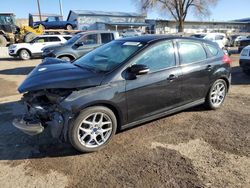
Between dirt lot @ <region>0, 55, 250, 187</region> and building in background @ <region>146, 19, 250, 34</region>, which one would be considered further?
building in background @ <region>146, 19, 250, 34</region>

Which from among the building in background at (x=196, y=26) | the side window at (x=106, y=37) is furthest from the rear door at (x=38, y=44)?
the building in background at (x=196, y=26)

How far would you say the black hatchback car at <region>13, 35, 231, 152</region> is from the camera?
3.64 meters

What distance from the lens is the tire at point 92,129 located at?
11.9 ft

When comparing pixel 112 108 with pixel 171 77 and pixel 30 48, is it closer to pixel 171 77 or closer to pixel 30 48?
pixel 171 77

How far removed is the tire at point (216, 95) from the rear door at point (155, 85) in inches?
40.5

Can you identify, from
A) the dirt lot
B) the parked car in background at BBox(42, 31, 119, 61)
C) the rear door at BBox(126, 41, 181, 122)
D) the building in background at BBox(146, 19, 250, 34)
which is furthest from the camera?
the building in background at BBox(146, 19, 250, 34)

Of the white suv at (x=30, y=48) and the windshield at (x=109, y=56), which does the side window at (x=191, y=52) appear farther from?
the white suv at (x=30, y=48)

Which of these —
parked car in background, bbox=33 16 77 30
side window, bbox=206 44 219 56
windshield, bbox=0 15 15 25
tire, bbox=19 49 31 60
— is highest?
windshield, bbox=0 15 15 25

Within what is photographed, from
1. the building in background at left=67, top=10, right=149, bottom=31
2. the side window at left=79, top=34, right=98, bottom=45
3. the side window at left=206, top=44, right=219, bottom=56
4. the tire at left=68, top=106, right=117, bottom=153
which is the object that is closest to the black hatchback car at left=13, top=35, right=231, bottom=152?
the tire at left=68, top=106, right=117, bottom=153

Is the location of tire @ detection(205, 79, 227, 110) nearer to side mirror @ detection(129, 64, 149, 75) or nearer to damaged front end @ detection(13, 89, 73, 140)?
side mirror @ detection(129, 64, 149, 75)

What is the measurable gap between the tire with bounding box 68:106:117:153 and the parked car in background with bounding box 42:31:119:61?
7.06m

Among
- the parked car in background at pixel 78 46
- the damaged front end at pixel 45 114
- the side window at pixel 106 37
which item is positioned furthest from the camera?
the side window at pixel 106 37

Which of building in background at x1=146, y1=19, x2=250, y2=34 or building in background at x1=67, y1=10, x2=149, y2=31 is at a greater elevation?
building in background at x1=67, y1=10, x2=149, y2=31

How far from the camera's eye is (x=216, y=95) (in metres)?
5.54
